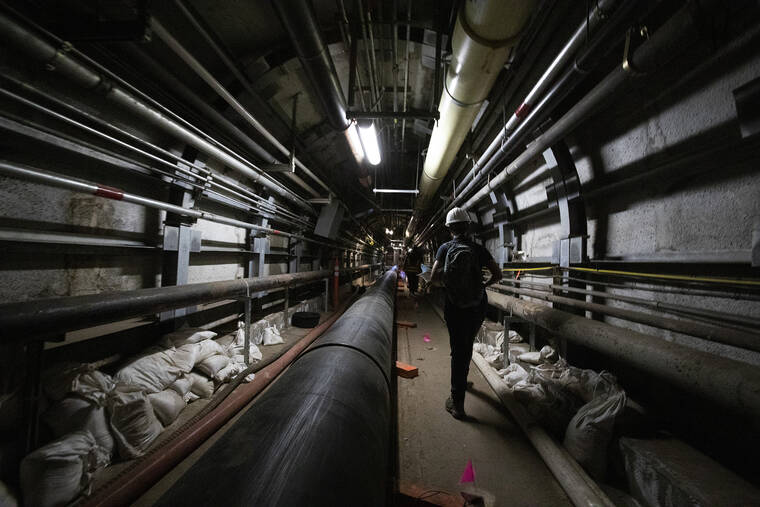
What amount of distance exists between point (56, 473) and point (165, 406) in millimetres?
576

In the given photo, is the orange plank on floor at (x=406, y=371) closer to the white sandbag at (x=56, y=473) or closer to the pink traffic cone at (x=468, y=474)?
the pink traffic cone at (x=468, y=474)

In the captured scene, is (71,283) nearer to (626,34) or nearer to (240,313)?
(240,313)

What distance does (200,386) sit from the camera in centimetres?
207

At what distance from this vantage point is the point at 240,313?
3768mm

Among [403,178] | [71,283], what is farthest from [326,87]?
[403,178]

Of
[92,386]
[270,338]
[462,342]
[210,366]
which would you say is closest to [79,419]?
[92,386]

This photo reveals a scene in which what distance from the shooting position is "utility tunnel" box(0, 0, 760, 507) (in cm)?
110

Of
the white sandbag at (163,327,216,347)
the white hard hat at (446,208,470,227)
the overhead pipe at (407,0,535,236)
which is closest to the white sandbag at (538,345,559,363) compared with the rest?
the white hard hat at (446,208,470,227)

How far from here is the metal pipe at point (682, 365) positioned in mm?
902

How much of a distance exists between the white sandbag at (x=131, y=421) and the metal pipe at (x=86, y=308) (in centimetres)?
49

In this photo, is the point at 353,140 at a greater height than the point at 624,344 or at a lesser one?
greater

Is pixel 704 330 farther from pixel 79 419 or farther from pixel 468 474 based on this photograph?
pixel 79 419

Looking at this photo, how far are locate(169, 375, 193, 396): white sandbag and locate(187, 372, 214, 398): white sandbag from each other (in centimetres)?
3

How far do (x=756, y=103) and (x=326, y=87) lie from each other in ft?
8.82
